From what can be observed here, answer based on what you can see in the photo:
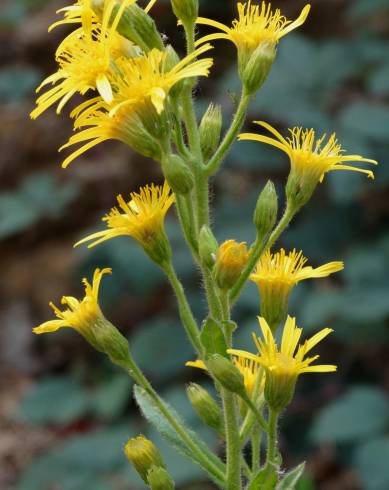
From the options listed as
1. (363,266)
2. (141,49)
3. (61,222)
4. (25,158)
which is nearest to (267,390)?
(141,49)

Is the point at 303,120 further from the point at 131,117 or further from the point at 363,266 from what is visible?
the point at 131,117

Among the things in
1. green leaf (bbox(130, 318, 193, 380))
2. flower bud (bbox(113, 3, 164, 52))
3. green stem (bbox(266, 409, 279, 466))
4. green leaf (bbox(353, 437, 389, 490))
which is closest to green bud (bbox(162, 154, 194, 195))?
flower bud (bbox(113, 3, 164, 52))

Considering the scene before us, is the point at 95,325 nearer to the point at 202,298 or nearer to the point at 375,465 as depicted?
the point at 375,465

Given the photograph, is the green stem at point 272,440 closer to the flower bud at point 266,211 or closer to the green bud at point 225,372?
the green bud at point 225,372

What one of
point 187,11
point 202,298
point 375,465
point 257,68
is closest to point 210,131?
point 257,68

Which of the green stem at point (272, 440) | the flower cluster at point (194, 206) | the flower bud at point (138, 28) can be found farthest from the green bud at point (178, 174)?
the green stem at point (272, 440)

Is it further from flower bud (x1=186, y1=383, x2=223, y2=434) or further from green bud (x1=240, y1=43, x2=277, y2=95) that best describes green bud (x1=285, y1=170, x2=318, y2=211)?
flower bud (x1=186, y1=383, x2=223, y2=434)
